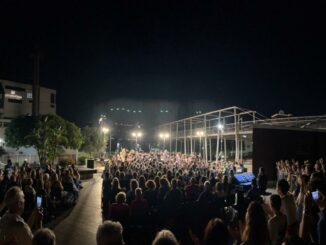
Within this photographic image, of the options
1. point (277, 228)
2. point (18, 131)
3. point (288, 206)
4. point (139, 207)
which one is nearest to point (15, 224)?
point (277, 228)

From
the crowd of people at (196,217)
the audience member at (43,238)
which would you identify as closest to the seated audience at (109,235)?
the crowd of people at (196,217)

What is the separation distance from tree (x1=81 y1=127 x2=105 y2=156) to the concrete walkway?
112 ft

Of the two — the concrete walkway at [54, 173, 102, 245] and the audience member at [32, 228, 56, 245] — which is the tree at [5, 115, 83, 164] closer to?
the concrete walkway at [54, 173, 102, 245]

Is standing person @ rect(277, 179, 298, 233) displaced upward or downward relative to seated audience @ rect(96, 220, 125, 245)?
downward

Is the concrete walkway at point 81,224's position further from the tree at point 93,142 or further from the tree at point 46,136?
the tree at point 93,142

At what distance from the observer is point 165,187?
9430mm

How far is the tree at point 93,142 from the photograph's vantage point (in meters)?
49.5

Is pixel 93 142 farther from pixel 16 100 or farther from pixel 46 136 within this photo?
pixel 46 136

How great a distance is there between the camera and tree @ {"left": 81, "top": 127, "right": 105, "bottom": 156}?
49500mm

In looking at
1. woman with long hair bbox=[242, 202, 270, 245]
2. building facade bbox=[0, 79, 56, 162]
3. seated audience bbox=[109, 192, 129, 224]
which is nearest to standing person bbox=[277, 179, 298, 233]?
woman with long hair bbox=[242, 202, 270, 245]

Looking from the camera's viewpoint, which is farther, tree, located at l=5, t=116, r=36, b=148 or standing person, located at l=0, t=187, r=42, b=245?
tree, located at l=5, t=116, r=36, b=148

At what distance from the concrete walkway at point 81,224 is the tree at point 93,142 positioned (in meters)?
34.0

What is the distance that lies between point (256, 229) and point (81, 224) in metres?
8.08

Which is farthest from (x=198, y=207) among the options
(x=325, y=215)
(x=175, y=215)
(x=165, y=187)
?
(x=325, y=215)
